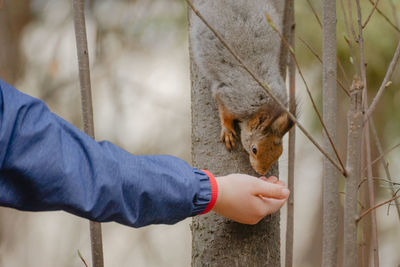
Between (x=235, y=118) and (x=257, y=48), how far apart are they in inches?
6.9

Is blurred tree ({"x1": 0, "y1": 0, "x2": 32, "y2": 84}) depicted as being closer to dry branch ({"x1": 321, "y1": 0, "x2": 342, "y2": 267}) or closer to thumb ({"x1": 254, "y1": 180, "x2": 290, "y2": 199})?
thumb ({"x1": 254, "y1": 180, "x2": 290, "y2": 199})

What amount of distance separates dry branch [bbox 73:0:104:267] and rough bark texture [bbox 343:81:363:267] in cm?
45

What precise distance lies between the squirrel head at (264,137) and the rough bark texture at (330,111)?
0.32 m

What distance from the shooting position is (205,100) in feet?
3.26

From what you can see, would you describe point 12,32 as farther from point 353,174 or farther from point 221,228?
point 353,174

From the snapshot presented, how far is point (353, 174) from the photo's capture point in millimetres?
550

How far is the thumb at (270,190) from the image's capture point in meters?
0.78

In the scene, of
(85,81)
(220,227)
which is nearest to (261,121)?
(220,227)

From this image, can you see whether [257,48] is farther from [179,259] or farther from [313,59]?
[179,259]

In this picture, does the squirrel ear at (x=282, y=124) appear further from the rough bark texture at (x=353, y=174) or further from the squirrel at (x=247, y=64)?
the rough bark texture at (x=353, y=174)

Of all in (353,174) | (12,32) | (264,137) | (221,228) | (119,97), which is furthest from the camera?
(12,32)

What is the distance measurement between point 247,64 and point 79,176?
1.83 ft

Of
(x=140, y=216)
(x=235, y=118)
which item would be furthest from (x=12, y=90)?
(x=235, y=118)

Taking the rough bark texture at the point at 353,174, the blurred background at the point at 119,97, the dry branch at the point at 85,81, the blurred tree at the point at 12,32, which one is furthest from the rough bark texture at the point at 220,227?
the blurred tree at the point at 12,32
